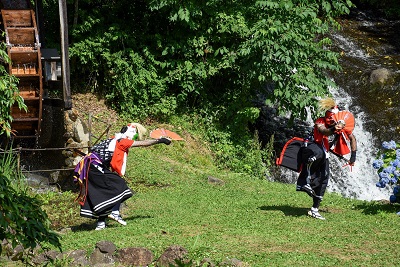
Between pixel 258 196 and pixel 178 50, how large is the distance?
6002 mm

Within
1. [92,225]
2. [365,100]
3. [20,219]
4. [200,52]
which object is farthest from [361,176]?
[20,219]

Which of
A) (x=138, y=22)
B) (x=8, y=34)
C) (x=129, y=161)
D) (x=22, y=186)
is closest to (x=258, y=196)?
(x=129, y=161)

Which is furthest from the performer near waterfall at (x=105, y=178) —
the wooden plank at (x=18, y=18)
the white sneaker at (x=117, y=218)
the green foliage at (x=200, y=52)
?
the green foliage at (x=200, y=52)

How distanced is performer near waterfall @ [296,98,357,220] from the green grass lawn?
43 cm

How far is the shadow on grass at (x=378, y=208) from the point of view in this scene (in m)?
10.8

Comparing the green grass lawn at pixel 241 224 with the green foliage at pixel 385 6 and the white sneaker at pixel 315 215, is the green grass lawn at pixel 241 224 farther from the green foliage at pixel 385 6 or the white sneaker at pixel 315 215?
the green foliage at pixel 385 6

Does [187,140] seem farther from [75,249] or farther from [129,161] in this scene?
[75,249]

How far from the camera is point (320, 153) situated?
10.3 meters

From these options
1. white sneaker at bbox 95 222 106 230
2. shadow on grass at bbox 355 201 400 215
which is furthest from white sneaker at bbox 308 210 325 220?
white sneaker at bbox 95 222 106 230

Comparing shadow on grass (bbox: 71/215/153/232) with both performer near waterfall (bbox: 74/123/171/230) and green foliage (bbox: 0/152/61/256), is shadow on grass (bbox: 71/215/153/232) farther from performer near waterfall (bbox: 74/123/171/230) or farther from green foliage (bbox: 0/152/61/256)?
green foliage (bbox: 0/152/61/256)

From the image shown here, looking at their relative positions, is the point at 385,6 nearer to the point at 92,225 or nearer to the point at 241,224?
the point at 241,224

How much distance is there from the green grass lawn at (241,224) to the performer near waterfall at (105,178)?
1.06 ft

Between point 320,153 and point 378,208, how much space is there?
60.5 inches

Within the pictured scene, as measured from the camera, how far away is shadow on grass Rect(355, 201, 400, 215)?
10.8m
